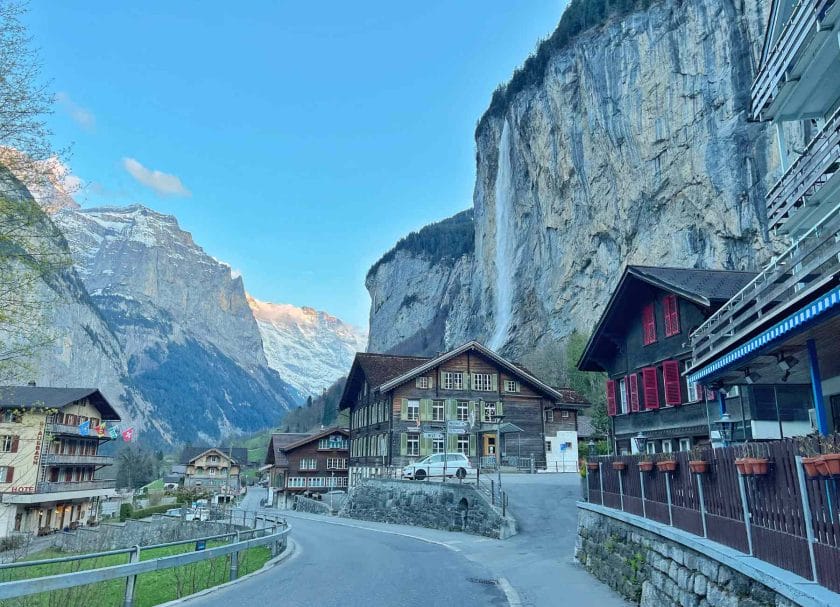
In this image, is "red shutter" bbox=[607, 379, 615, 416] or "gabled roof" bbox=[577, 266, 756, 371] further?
"red shutter" bbox=[607, 379, 615, 416]

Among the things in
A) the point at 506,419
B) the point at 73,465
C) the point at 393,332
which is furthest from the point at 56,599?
the point at 393,332

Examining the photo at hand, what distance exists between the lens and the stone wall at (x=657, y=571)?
23.2ft

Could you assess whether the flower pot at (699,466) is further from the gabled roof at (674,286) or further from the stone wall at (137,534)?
the stone wall at (137,534)

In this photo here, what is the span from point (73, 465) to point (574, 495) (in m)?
44.2

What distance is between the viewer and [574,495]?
27.8 m

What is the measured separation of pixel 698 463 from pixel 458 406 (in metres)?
33.7

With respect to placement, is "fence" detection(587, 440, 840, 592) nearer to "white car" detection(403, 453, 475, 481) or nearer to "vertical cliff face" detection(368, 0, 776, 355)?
"white car" detection(403, 453, 475, 481)

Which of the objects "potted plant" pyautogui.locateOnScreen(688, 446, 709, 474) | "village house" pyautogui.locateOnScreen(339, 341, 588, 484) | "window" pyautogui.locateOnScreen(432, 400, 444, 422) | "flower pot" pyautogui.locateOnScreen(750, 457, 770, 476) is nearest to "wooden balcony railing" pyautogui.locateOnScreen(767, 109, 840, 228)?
"potted plant" pyautogui.locateOnScreen(688, 446, 709, 474)

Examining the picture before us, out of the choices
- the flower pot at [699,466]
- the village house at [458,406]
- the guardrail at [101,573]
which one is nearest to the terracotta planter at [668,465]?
the flower pot at [699,466]

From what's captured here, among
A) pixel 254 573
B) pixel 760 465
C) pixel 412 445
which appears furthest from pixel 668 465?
pixel 412 445

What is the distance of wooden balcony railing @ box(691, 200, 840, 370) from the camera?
9219 millimetres

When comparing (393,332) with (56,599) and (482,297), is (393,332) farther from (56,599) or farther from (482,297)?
(56,599)

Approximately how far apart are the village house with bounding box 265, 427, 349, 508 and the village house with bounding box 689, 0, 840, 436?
2109 inches

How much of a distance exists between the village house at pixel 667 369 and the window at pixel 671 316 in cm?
4
